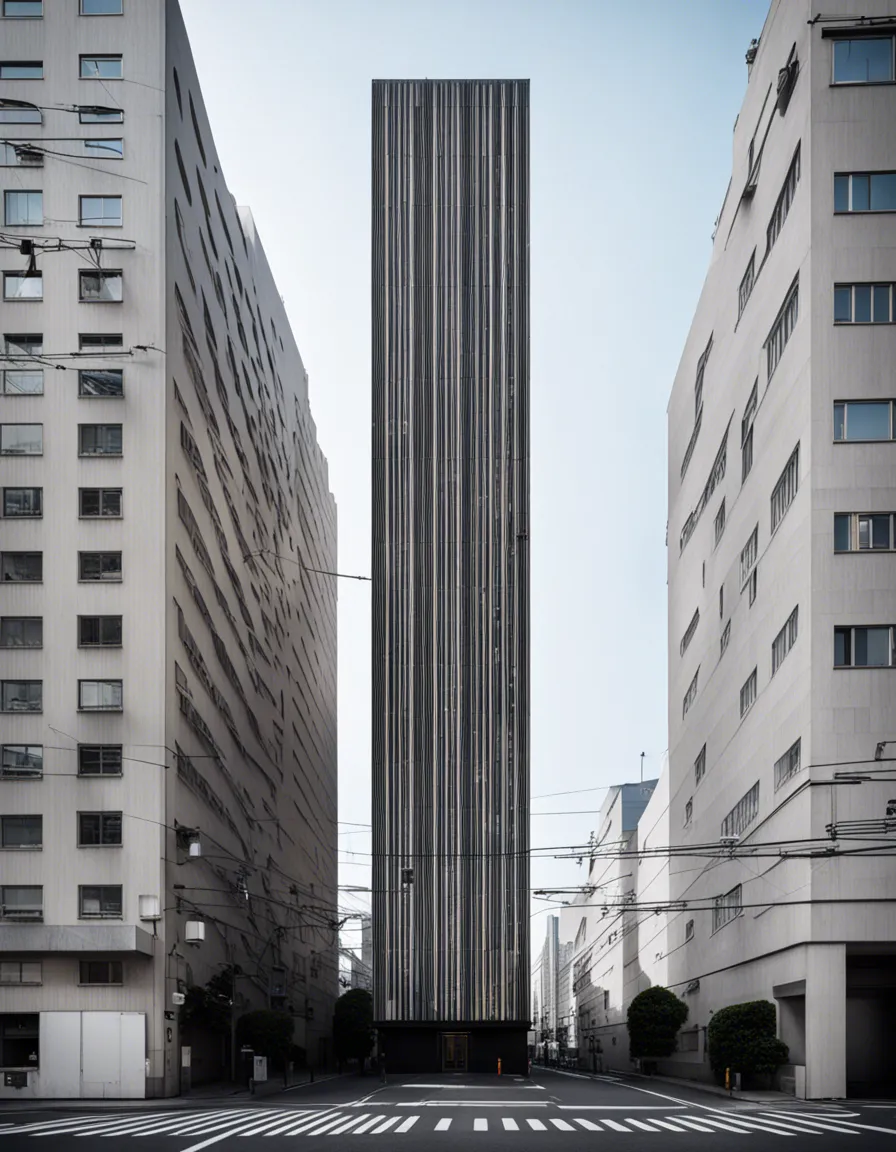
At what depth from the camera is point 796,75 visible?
1932 inches

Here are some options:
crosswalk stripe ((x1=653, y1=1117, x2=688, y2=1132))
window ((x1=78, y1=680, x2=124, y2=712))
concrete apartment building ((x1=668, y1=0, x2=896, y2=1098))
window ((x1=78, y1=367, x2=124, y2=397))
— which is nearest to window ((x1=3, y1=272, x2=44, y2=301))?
window ((x1=78, y1=367, x2=124, y2=397))

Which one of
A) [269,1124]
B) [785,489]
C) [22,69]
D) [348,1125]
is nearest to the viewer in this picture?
[348,1125]

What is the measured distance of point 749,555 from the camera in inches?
2306

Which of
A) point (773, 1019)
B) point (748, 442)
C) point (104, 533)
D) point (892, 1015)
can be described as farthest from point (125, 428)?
point (892, 1015)

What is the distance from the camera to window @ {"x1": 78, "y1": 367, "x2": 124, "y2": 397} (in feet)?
189

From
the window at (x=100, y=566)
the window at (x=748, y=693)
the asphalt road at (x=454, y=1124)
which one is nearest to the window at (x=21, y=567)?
the window at (x=100, y=566)

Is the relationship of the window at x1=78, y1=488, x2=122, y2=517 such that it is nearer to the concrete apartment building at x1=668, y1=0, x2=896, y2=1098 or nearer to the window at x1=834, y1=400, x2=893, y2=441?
the concrete apartment building at x1=668, y1=0, x2=896, y2=1098

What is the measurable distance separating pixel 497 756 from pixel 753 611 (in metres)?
37.5

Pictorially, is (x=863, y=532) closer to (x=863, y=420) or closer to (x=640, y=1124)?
(x=863, y=420)

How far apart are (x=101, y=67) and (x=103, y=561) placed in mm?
20639

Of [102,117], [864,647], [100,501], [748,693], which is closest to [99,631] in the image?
[100,501]

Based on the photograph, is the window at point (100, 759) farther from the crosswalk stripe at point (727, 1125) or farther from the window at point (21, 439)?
the crosswalk stripe at point (727, 1125)

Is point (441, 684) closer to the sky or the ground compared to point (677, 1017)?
closer to the sky

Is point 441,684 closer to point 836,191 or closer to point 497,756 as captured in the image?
point 497,756
